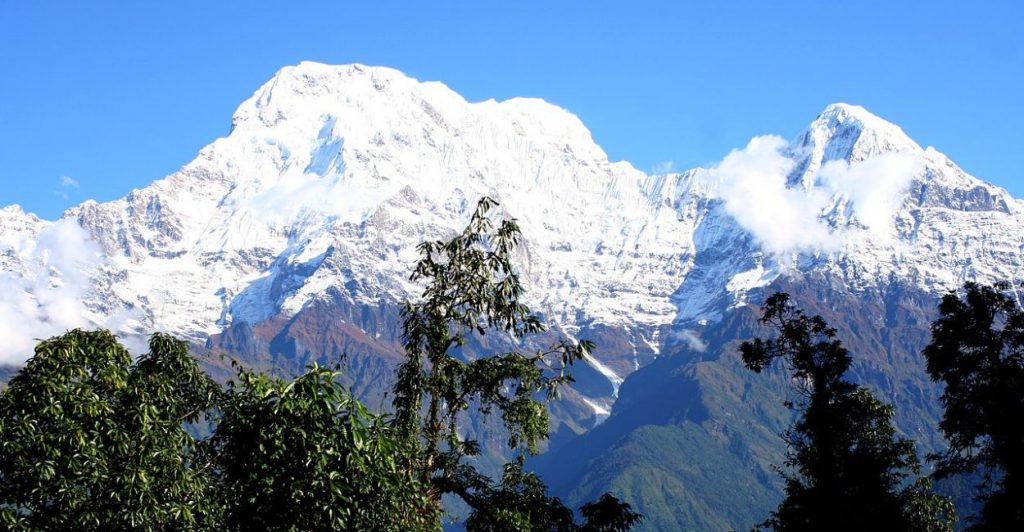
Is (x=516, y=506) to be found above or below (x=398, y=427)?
below

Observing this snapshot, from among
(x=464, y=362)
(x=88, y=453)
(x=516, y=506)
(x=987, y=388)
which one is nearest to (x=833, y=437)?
(x=987, y=388)

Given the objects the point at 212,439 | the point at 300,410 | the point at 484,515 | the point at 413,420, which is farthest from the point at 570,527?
the point at 300,410

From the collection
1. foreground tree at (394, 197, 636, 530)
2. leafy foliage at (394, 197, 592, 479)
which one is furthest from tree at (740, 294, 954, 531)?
leafy foliage at (394, 197, 592, 479)

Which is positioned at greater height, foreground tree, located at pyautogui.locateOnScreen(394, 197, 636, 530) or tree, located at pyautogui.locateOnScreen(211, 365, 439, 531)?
foreground tree, located at pyautogui.locateOnScreen(394, 197, 636, 530)

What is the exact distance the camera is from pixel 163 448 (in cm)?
3500

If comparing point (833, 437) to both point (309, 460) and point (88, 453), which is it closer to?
point (309, 460)

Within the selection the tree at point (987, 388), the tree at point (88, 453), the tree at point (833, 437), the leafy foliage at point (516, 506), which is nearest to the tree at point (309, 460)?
the tree at point (88, 453)

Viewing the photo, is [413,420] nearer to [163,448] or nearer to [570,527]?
[163,448]

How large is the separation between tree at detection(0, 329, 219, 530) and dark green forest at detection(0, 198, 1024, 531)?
7 cm

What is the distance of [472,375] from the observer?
41.2 m

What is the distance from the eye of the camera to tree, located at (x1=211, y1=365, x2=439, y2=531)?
2958cm

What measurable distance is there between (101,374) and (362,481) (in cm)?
1235

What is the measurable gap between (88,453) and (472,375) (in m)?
13.4

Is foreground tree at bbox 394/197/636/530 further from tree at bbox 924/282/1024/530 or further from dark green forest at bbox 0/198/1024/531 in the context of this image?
tree at bbox 924/282/1024/530
